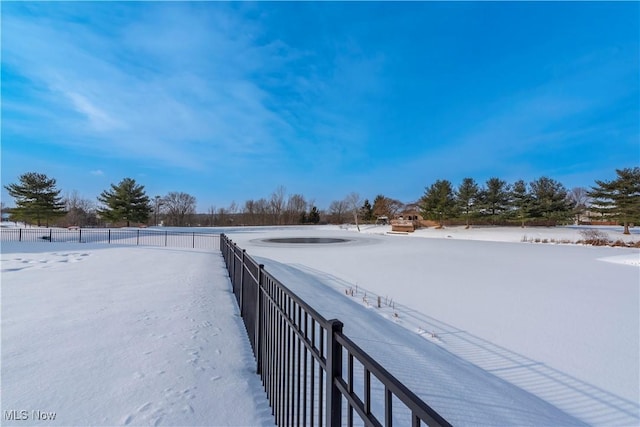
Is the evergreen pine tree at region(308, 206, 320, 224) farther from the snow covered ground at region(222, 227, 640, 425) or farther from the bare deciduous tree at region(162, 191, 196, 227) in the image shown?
the snow covered ground at region(222, 227, 640, 425)

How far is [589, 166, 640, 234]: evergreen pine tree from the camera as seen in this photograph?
25172mm

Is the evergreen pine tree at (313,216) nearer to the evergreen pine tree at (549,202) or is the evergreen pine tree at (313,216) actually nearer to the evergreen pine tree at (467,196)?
the evergreen pine tree at (467,196)

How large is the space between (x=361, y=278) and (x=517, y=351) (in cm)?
512

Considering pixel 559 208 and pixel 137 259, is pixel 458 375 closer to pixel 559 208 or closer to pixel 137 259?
pixel 137 259

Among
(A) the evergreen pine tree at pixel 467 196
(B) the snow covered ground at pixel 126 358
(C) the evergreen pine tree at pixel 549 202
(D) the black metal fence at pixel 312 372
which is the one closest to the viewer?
(D) the black metal fence at pixel 312 372

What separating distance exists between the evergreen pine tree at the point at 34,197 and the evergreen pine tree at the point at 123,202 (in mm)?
4326

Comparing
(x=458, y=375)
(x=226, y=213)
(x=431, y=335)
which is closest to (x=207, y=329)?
(x=458, y=375)

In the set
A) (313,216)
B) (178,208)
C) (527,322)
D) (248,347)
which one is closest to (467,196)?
(313,216)

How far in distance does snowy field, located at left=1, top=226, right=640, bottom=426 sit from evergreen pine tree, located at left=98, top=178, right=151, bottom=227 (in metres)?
27.8

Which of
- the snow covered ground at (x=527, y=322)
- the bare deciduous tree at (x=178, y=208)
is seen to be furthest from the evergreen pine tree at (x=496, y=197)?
the bare deciduous tree at (x=178, y=208)

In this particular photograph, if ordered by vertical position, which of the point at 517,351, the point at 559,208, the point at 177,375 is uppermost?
the point at 559,208

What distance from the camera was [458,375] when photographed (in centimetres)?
385

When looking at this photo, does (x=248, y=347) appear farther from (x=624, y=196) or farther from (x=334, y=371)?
(x=624, y=196)

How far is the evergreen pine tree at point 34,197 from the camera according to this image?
28.1m
